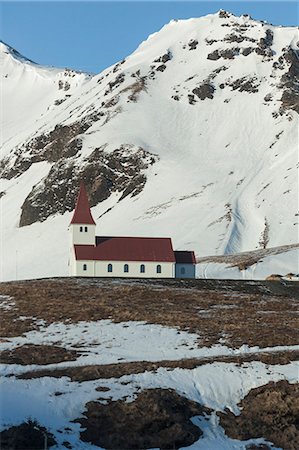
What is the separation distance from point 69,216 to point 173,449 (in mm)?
130609

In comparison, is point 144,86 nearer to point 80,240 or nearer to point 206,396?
point 80,240

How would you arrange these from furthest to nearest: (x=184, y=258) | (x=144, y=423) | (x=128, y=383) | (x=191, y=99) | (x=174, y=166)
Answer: (x=191, y=99)
(x=174, y=166)
(x=184, y=258)
(x=128, y=383)
(x=144, y=423)

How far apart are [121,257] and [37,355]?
35618 millimetres

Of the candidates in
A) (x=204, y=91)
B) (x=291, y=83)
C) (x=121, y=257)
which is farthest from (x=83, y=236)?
(x=204, y=91)

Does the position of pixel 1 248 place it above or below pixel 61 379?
above

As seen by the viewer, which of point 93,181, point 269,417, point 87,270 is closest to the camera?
point 269,417

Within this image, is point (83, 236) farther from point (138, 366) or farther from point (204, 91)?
point (204, 91)

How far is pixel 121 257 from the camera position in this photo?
64.4 m

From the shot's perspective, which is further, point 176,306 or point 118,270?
point 118,270

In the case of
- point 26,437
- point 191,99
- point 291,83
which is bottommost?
point 26,437

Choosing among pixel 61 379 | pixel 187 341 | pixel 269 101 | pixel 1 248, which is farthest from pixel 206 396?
pixel 269 101

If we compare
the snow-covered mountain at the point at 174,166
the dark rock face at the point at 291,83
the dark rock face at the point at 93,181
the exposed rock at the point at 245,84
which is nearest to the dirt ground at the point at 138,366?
the snow-covered mountain at the point at 174,166

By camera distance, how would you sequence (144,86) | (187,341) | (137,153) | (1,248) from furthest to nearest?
1. (144,86)
2. (137,153)
3. (1,248)
4. (187,341)

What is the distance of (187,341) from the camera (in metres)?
32.3
